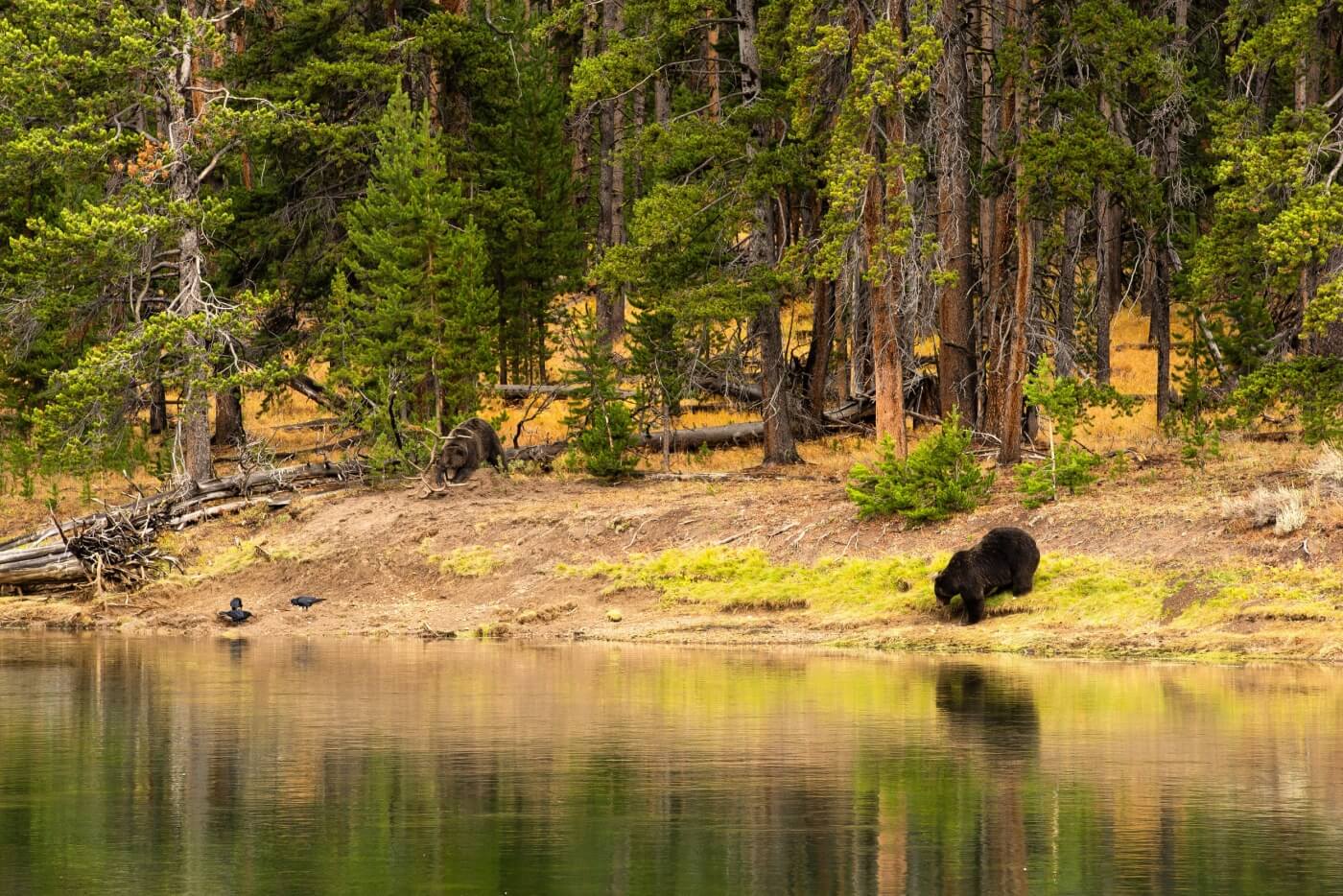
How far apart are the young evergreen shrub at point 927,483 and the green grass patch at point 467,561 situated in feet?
19.2

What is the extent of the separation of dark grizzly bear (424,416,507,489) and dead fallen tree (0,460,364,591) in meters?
1.84

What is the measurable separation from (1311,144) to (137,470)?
87.7ft

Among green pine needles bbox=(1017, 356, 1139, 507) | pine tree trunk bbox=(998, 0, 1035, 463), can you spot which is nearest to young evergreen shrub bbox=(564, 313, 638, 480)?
pine tree trunk bbox=(998, 0, 1035, 463)

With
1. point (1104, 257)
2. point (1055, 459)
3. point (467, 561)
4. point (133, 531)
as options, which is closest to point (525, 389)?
point (133, 531)

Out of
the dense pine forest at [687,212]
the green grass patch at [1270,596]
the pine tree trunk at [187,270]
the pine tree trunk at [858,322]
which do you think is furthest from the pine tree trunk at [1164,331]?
the pine tree trunk at [187,270]

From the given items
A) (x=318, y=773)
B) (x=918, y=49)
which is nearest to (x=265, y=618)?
(x=918, y=49)

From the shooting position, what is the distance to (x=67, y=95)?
120 feet

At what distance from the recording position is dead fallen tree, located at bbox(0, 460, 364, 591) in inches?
1259

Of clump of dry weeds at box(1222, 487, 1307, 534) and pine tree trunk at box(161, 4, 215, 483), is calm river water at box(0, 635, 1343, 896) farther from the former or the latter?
pine tree trunk at box(161, 4, 215, 483)

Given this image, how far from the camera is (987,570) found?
24.6 m

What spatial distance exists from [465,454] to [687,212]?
6.13 meters

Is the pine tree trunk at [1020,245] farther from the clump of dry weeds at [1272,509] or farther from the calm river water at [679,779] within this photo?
the calm river water at [679,779]

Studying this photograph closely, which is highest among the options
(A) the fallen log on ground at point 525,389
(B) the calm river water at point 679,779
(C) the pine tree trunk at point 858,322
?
(C) the pine tree trunk at point 858,322

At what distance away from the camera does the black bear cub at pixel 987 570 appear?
24484 mm
